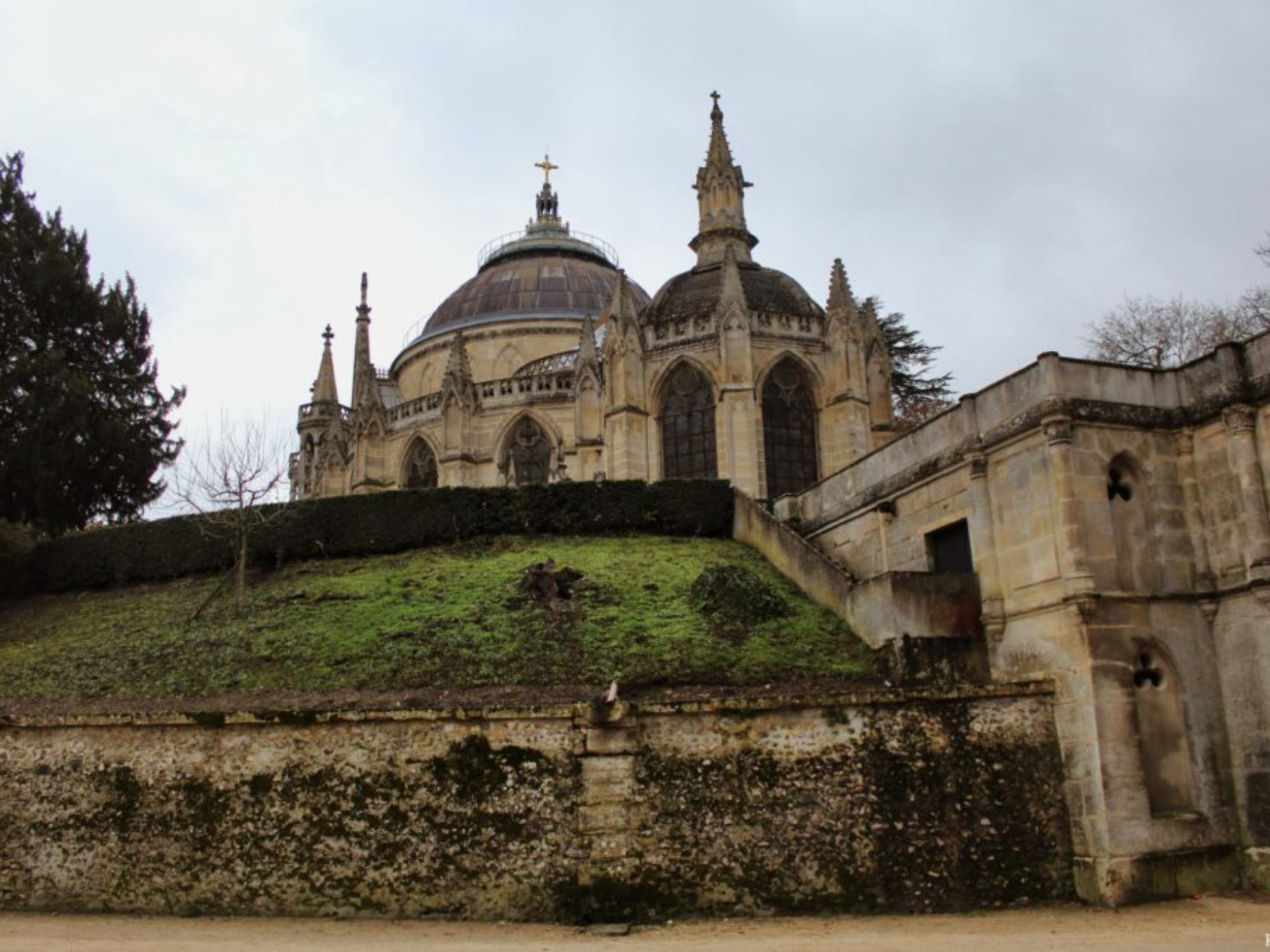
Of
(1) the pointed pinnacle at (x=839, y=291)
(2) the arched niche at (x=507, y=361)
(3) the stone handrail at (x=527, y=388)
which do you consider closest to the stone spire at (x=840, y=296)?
(1) the pointed pinnacle at (x=839, y=291)

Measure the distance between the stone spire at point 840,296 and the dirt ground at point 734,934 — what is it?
23.3 meters

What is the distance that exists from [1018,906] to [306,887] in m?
8.86

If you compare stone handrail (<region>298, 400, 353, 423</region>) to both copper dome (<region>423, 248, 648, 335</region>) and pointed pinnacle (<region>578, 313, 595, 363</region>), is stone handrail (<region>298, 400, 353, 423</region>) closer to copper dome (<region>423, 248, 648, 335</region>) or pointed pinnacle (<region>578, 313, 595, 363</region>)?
copper dome (<region>423, 248, 648, 335</region>)

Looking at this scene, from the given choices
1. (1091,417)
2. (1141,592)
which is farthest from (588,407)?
(1141,592)

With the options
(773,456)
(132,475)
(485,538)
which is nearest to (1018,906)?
(485,538)

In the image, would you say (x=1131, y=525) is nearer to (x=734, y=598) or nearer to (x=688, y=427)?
(x=734, y=598)

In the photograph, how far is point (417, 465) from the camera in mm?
38938

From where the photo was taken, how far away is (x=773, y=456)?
33156mm

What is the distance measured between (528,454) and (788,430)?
30.0 ft

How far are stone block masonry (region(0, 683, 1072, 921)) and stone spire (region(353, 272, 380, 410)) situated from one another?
26.4 metres

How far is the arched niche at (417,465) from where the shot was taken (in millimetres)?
38531

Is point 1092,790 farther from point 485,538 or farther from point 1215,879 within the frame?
point 485,538

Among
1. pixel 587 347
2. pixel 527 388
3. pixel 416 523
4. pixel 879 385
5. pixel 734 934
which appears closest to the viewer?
pixel 734 934

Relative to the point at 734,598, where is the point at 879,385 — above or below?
above
